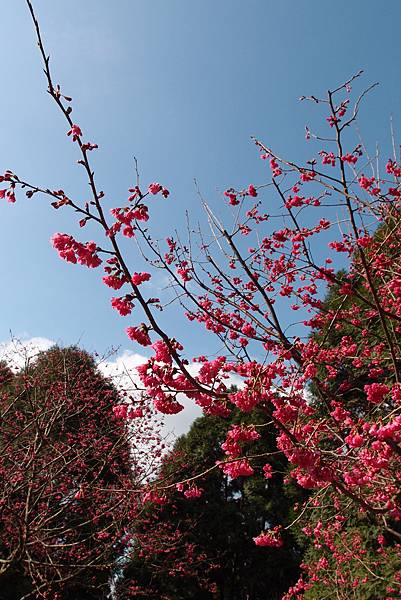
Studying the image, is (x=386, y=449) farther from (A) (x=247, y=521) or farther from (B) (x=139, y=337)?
(A) (x=247, y=521)

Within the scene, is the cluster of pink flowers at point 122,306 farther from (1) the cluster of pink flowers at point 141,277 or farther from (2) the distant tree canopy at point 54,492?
(2) the distant tree canopy at point 54,492

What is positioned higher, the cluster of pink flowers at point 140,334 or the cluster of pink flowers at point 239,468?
the cluster of pink flowers at point 140,334

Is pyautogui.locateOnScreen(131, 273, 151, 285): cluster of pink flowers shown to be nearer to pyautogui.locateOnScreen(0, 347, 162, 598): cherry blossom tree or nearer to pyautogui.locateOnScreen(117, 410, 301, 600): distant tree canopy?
pyautogui.locateOnScreen(0, 347, 162, 598): cherry blossom tree

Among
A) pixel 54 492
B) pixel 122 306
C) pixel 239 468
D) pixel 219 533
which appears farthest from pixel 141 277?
pixel 219 533

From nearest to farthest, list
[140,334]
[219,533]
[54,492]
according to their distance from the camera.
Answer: [140,334] → [54,492] → [219,533]

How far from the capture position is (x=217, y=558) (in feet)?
46.0

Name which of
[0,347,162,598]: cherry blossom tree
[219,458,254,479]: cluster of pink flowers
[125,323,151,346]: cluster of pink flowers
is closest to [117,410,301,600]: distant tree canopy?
[0,347,162,598]: cherry blossom tree

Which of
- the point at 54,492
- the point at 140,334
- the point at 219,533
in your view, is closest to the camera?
the point at 140,334

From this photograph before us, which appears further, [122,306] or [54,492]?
[54,492]

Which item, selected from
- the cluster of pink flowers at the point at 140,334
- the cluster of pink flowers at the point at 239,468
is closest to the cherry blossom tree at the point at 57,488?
the cluster of pink flowers at the point at 239,468

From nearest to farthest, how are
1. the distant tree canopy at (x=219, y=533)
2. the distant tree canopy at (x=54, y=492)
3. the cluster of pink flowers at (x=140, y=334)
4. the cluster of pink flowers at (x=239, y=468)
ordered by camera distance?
the cluster of pink flowers at (x=140, y=334)
the cluster of pink flowers at (x=239, y=468)
the distant tree canopy at (x=54, y=492)
the distant tree canopy at (x=219, y=533)

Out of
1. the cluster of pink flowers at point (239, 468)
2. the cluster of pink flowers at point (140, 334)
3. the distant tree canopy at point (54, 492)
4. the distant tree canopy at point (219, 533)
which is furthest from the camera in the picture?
the distant tree canopy at point (219, 533)

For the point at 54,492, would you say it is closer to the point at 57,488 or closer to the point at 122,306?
the point at 57,488

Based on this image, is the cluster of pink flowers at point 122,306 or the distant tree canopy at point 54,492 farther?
the distant tree canopy at point 54,492
